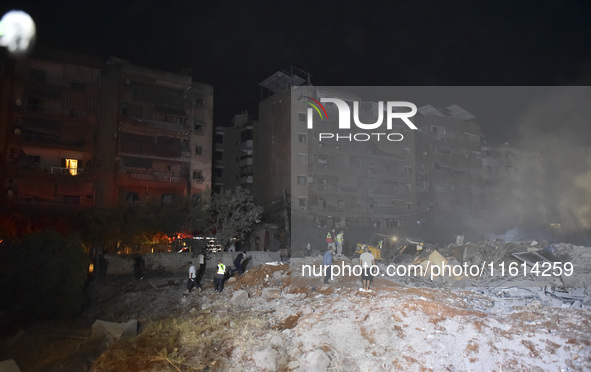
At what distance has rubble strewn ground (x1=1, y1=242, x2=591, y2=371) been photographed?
30.3 ft

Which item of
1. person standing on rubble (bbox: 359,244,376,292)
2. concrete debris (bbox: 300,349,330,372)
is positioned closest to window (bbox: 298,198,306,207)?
person standing on rubble (bbox: 359,244,376,292)

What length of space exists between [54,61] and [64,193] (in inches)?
402

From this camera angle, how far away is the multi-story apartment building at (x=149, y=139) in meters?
35.4

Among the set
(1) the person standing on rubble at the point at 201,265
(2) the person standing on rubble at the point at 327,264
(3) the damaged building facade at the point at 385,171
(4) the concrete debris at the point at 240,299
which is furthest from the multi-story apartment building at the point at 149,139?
(2) the person standing on rubble at the point at 327,264

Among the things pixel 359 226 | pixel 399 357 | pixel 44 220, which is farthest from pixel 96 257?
pixel 359 226

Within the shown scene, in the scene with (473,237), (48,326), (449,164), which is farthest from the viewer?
(449,164)

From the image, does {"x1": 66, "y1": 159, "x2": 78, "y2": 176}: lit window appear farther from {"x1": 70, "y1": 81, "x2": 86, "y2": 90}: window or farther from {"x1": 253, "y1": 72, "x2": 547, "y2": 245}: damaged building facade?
{"x1": 253, "y1": 72, "x2": 547, "y2": 245}: damaged building facade

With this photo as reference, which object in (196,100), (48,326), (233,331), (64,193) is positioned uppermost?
(196,100)

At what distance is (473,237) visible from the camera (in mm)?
41156

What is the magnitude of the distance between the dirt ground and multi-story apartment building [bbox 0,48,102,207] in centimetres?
1913

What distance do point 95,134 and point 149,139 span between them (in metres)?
4.24

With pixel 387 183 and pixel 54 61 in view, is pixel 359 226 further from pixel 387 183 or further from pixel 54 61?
pixel 54 61

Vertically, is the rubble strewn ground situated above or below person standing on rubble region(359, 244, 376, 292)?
below

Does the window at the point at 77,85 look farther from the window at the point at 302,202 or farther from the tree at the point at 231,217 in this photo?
the window at the point at 302,202
